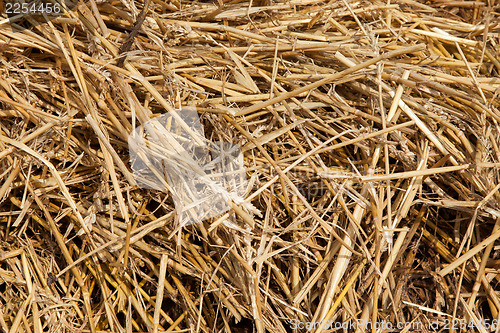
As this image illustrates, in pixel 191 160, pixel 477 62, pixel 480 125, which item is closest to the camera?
pixel 191 160

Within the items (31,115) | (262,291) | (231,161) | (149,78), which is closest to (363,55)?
(231,161)

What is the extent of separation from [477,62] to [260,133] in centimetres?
70

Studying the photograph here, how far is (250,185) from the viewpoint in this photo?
987 millimetres

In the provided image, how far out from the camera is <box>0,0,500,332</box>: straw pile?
1.00 metres

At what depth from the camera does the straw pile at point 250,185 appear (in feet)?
3.28

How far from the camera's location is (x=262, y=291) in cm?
101

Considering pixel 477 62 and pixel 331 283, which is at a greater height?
pixel 477 62

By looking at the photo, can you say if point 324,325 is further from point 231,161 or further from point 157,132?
point 157,132

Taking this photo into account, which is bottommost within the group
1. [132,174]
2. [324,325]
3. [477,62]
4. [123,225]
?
[324,325]

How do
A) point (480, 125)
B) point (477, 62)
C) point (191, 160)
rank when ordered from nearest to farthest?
point (191, 160) < point (480, 125) < point (477, 62)

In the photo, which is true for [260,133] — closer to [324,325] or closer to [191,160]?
[191,160]

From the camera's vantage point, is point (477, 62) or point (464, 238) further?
point (477, 62)

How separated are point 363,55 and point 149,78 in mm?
560

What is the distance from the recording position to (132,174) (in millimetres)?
1000
